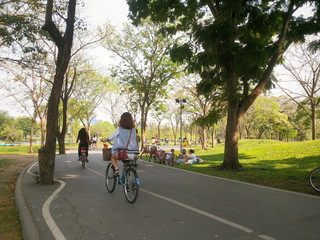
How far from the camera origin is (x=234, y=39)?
454 inches

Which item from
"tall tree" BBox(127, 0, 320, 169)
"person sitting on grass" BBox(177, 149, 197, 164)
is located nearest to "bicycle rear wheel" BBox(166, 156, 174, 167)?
"person sitting on grass" BBox(177, 149, 197, 164)

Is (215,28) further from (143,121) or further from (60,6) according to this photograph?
(143,121)

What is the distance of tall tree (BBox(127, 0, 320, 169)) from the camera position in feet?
33.1

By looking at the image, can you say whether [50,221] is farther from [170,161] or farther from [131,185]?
[170,161]

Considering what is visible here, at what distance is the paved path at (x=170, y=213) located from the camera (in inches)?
155

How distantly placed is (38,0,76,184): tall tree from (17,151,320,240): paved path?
69cm

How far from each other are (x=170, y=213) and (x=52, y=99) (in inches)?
226

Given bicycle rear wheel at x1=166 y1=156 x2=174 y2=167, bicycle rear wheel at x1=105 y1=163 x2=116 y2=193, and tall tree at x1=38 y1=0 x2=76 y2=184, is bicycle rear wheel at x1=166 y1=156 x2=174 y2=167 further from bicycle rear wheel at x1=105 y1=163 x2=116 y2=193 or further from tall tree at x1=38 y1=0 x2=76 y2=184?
bicycle rear wheel at x1=105 y1=163 x2=116 y2=193

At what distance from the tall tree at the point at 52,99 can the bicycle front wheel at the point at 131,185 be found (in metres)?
3.51

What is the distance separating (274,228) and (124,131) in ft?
12.2

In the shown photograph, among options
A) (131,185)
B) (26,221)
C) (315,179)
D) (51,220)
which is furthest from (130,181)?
(315,179)

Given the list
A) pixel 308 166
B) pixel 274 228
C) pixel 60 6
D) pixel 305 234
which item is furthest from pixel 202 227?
pixel 60 6

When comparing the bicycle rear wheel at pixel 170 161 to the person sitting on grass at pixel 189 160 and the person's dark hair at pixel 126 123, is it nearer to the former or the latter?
the person sitting on grass at pixel 189 160

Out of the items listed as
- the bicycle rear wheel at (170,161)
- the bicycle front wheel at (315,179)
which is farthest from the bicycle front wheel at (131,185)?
the bicycle rear wheel at (170,161)
